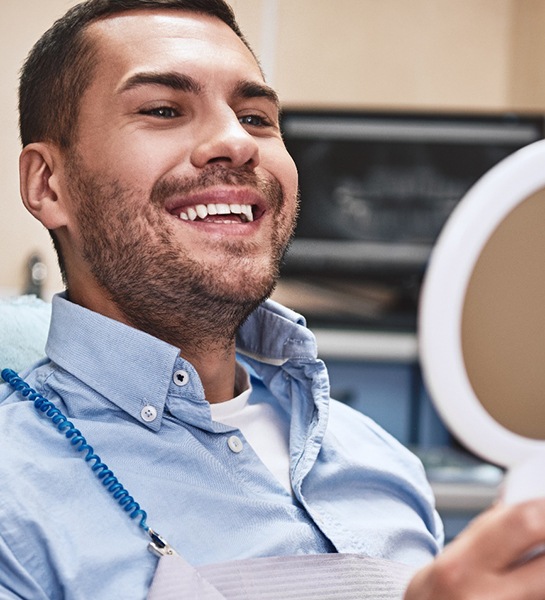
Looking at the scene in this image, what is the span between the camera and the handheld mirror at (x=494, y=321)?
2.10ft

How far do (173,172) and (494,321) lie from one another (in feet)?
1.67

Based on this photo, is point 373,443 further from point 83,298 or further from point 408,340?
point 408,340

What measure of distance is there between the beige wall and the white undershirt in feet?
7.11

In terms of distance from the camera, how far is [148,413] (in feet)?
3.40

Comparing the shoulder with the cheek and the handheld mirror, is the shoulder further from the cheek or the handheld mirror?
the handheld mirror

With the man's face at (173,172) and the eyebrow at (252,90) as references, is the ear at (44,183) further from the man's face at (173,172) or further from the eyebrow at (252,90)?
the eyebrow at (252,90)

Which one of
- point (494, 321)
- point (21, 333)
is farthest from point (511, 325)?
point (21, 333)

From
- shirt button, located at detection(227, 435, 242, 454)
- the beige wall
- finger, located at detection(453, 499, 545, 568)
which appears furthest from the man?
the beige wall

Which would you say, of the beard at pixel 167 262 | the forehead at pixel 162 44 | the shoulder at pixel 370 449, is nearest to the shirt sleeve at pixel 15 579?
the beard at pixel 167 262

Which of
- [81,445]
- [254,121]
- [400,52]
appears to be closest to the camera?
[81,445]

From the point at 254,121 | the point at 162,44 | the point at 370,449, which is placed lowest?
the point at 370,449

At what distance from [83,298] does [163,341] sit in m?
0.14

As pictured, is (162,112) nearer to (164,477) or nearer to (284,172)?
(284,172)

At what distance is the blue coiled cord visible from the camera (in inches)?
36.7
